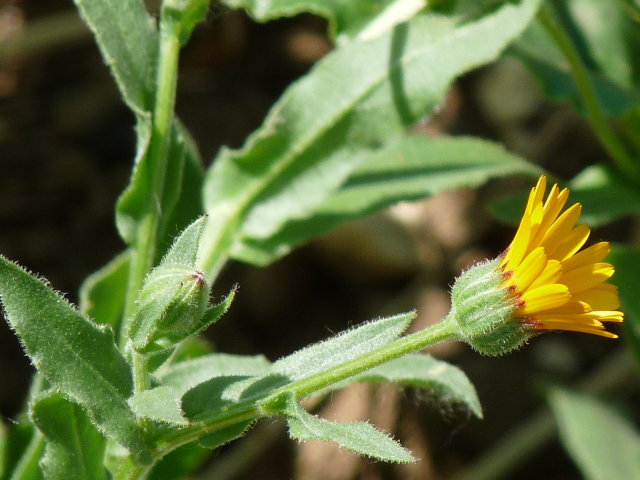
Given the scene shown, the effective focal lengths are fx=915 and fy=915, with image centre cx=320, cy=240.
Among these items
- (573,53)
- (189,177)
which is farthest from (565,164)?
(189,177)

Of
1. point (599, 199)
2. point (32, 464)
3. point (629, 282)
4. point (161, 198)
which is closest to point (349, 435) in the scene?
point (161, 198)

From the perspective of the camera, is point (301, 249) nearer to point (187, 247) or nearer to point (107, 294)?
point (107, 294)

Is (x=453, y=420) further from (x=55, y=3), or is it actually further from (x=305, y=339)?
(x=55, y=3)

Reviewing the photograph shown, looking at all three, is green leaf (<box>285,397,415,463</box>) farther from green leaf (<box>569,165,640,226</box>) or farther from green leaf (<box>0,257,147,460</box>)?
green leaf (<box>569,165,640,226</box>)

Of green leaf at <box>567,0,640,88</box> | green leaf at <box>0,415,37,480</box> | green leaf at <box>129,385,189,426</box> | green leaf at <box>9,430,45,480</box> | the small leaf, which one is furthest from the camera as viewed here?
green leaf at <box>567,0,640,88</box>

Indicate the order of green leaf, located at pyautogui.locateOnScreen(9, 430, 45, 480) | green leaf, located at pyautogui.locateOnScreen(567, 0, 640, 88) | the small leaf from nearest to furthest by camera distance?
the small leaf, green leaf, located at pyautogui.locateOnScreen(9, 430, 45, 480), green leaf, located at pyautogui.locateOnScreen(567, 0, 640, 88)

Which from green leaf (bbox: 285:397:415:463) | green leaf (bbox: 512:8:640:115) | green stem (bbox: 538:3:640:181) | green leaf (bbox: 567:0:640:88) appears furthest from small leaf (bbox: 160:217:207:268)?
green leaf (bbox: 567:0:640:88)
